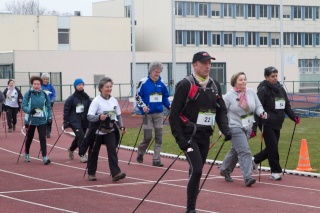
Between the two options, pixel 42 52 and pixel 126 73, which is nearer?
pixel 42 52

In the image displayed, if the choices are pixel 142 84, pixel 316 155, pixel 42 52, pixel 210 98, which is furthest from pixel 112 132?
pixel 42 52

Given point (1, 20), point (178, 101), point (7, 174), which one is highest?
point (1, 20)

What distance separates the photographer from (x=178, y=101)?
33.5 ft

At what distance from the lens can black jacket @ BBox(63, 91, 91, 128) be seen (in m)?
17.8

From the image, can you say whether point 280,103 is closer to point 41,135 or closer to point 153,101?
point 153,101

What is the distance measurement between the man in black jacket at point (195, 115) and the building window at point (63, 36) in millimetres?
64583

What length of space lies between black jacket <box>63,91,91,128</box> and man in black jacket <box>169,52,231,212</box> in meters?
7.61

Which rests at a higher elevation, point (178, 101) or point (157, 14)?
point (157, 14)

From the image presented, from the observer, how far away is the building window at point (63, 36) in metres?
74.1

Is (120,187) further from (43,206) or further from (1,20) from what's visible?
(1,20)

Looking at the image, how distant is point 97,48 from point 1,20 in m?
9.41

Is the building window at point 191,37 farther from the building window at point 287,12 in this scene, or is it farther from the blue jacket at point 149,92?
the blue jacket at point 149,92

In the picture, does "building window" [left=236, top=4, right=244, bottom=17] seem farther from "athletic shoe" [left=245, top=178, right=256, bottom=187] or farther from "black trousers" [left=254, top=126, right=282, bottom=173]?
"athletic shoe" [left=245, top=178, right=256, bottom=187]

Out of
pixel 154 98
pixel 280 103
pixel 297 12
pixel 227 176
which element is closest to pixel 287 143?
pixel 154 98
